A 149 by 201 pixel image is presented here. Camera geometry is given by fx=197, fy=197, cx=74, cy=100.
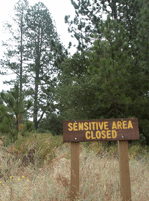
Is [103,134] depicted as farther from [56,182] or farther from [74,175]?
[56,182]

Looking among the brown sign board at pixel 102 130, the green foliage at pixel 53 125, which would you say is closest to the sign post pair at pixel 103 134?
the brown sign board at pixel 102 130

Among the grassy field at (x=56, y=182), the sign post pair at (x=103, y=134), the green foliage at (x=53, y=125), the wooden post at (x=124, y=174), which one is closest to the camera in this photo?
the grassy field at (x=56, y=182)

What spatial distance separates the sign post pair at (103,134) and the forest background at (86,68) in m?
3.57

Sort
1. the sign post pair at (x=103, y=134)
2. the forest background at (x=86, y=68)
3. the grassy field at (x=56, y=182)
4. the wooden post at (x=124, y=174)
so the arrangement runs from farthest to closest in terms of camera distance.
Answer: the forest background at (x=86, y=68) → the sign post pair at (x=103, y=134) → the wooden post at (x=124, y=174) → the grassy field at (x=56, y=182)

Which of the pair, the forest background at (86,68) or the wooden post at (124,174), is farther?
the forest background at (86,68)

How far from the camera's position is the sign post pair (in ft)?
10.5

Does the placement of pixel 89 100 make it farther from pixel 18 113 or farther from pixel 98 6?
pixel 98 6

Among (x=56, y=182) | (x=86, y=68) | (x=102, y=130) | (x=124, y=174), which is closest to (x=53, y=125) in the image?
(x=86, y=68)

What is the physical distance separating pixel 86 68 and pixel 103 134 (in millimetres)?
9111

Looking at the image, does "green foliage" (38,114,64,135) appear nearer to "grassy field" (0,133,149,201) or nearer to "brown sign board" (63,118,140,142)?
"grassy field" (0,133,149,201)

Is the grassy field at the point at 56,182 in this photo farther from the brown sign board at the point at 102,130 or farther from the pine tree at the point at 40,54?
the pine tree at the point at 40,54

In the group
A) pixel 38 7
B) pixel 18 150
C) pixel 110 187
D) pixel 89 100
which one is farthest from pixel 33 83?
pixel 110 187

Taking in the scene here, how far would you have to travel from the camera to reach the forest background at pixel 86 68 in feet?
23.7

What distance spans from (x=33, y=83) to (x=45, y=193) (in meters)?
18.0
